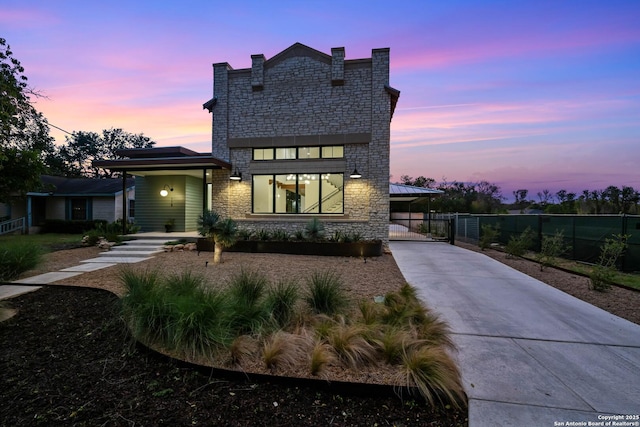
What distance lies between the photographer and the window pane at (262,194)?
12.8 meters

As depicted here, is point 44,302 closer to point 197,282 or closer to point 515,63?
point 197,282

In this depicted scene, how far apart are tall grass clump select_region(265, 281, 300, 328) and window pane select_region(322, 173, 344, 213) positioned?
8421 mm

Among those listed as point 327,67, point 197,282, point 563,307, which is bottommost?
point 563,307

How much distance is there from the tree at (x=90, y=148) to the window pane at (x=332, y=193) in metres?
35.0

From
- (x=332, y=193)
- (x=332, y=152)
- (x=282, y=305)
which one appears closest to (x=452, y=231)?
(x=332, y=193)

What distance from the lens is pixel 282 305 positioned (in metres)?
3.81

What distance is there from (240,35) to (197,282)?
11.3m

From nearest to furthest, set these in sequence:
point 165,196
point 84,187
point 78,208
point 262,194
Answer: point 262,194
point 165,196
point 78,208
point 84,187

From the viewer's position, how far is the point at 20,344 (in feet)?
11.0

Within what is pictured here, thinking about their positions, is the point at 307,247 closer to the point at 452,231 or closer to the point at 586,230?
the point at 452,231

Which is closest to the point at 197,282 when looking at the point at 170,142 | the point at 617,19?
the point at 617,19

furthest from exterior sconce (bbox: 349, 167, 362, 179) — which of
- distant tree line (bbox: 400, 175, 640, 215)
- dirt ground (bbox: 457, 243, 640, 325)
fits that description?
distant tree line (bbox: 400, 175, 640, 215)

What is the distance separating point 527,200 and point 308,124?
137 feet

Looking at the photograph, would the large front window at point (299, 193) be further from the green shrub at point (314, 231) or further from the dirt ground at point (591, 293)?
the dirt ground at point (591, 293)
